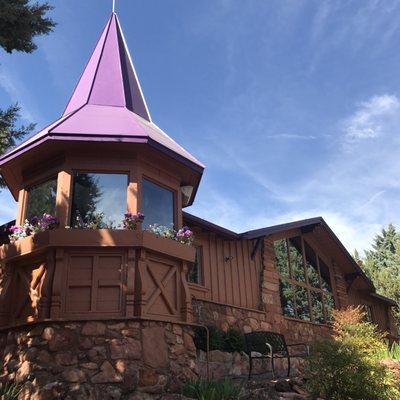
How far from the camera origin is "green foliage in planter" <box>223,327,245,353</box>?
977 cm

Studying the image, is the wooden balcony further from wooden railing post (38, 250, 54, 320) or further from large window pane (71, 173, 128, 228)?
large window pane (71, 173, 128, 228)

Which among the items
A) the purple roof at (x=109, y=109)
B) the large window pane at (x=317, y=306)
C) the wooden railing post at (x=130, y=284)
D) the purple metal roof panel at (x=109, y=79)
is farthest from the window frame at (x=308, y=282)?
the wooden railing post at (x=130, y=284)

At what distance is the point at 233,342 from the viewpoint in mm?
9844

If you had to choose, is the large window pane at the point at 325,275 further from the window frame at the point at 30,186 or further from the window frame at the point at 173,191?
the window frame at the point at 30,186

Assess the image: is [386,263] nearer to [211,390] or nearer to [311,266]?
[311,266]

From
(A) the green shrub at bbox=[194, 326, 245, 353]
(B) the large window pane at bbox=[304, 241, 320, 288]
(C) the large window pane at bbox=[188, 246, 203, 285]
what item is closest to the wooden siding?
(C) the large window pane at bbox=[188, 246, 203, 285]

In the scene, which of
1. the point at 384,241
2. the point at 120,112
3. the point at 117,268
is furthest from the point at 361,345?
the point at 384,241

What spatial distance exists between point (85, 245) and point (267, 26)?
262 inches

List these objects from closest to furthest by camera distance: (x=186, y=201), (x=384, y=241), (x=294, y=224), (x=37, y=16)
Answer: (x=37, y=16), (x=186, y=201), (x=294, y=224), (x=384, y=241)

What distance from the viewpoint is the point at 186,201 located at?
33.0ft

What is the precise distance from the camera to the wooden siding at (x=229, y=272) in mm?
10977

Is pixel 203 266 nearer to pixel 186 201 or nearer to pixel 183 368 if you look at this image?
pixel 186 201

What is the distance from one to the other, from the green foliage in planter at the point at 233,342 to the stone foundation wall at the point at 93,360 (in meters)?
2.61

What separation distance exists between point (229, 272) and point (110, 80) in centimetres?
512
